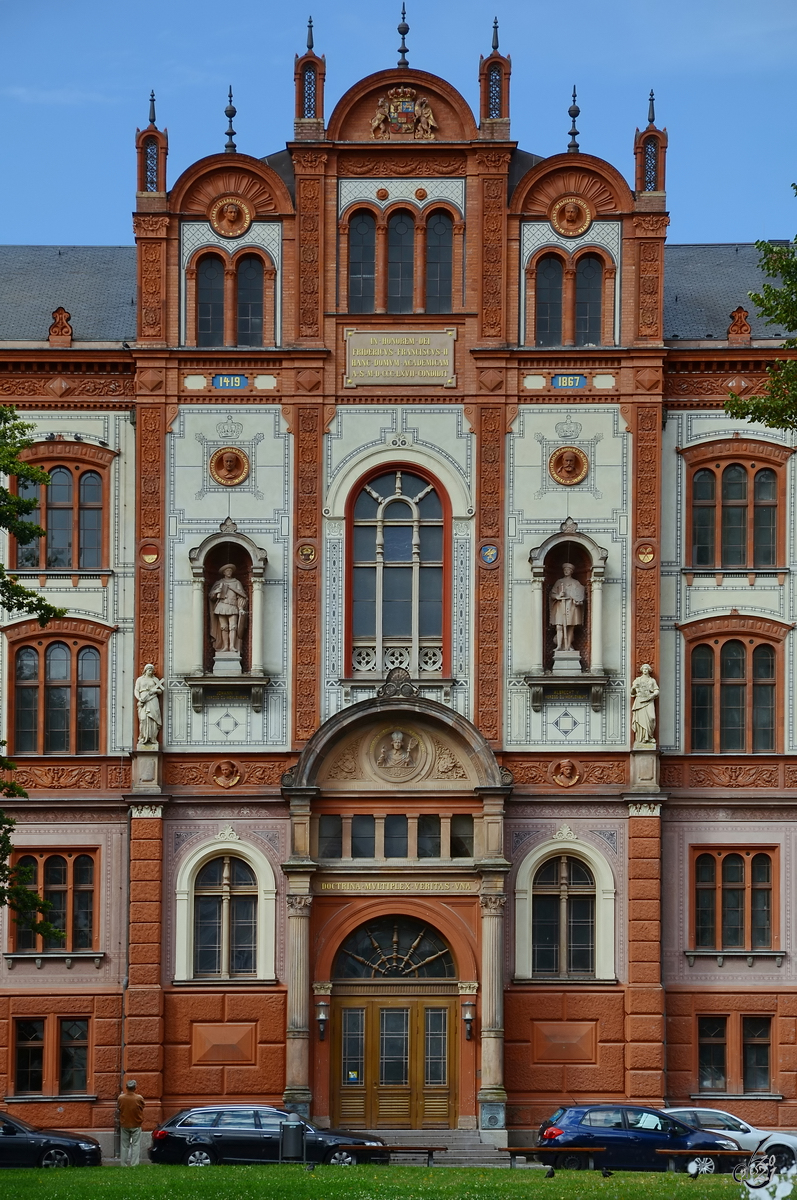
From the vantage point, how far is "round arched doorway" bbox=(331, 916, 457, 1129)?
53812 mm

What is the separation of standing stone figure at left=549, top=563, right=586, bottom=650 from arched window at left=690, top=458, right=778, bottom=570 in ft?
10.4

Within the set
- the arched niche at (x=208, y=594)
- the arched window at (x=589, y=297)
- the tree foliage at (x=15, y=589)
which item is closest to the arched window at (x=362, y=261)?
Answer: the arched window at (x=589, y=297)

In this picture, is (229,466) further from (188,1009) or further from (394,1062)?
(394,1062)

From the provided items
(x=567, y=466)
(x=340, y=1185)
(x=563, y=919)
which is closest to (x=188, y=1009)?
(x=563, y=919)

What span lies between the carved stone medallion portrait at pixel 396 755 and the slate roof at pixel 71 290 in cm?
1210

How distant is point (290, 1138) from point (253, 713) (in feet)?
38.7

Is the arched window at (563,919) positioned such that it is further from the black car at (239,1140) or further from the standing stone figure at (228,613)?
the standing stone figure at (228,613)

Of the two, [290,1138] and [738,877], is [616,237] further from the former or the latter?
[290,1138]

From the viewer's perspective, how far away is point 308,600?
5522cm

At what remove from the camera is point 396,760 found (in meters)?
54.9

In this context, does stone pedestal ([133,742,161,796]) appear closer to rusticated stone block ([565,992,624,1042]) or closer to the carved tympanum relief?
the carved tympanum relief

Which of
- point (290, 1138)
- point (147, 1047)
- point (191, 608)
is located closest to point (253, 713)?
point (191, 608)

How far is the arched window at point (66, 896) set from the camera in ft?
181

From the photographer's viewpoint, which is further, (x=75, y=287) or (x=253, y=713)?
(x=75, y=287)
